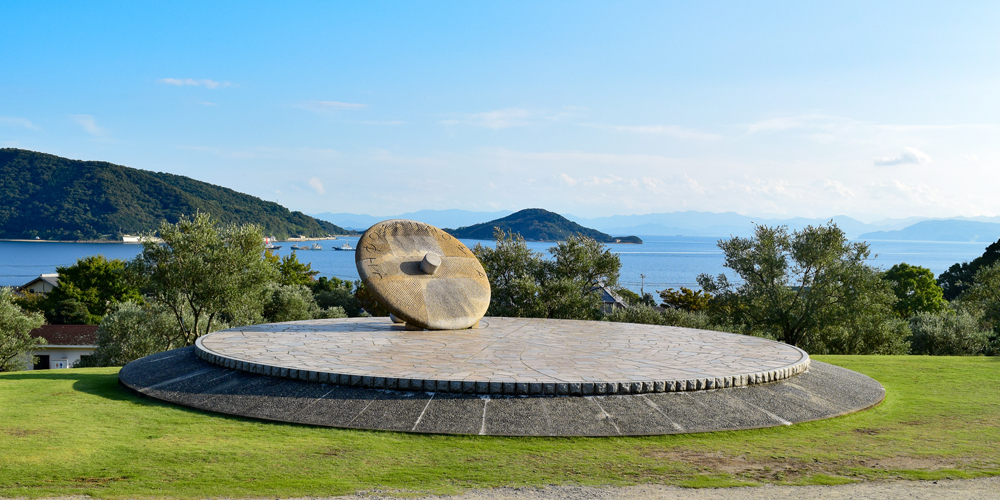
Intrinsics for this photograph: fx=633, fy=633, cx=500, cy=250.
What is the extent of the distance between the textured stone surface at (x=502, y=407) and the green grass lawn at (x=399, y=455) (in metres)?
0.24

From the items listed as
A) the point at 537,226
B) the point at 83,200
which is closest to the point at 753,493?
the point at 83,200

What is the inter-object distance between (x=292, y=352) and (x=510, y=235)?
54.8ft

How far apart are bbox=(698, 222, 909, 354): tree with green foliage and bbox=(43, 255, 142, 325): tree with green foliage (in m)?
45.9

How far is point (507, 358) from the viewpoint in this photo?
12109 millimetres

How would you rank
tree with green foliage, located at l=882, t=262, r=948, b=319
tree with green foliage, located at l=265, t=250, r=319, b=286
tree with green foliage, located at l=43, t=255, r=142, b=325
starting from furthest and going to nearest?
tree with green foliage, located at l=265, t=250, r=319, b=286 → tree with green foliage, located at l=882, t=262, r=948, b=319 → tree with green foliage, located at l=43, t=255, r=142, b=325

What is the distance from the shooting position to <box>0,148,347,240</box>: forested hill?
108500 millimetres

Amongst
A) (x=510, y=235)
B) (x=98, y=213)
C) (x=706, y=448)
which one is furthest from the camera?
(x=98, y=213)

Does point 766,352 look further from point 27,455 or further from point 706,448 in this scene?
point 27,455

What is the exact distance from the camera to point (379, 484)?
6.86m

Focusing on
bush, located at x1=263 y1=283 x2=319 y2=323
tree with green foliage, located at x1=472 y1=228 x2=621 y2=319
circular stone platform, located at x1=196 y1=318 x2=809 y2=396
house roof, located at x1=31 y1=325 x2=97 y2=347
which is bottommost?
house roof, located at x1=31 y1=325 x2=97 y2=347

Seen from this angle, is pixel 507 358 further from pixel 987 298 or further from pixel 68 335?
pixel 68 335

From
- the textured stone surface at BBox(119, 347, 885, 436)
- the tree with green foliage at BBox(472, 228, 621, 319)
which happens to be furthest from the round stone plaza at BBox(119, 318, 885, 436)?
the tree with green foliage at BBox(472, 228, 621, 319)

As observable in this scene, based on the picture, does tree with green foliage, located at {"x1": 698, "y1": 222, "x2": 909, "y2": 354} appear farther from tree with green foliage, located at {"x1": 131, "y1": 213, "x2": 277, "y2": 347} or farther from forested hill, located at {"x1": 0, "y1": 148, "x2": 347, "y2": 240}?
forested hill, located at {"x1": 0, "y1": 148, "x2": 347, "y2": 240}

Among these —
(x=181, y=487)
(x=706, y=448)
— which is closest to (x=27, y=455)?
(x=181, y=487)
